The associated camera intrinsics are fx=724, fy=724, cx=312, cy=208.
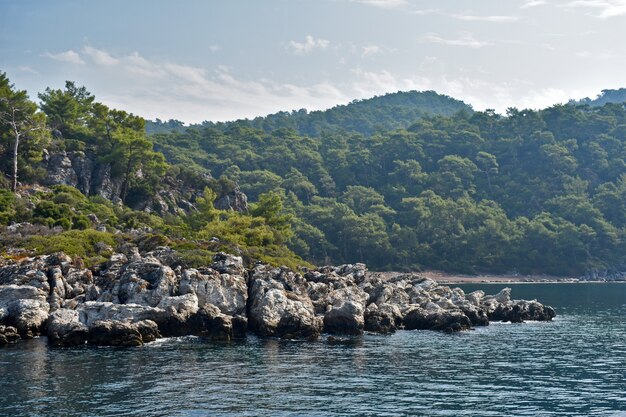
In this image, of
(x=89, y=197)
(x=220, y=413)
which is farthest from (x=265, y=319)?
(x=89, y=197)

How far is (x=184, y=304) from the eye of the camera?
2383 inches

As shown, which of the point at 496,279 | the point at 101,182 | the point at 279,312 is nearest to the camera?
the point at 279,312

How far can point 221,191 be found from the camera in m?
138

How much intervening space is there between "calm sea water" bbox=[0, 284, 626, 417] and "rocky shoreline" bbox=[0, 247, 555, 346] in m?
2.24

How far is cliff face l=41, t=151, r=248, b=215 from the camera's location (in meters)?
112

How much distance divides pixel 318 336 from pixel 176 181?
252 ft

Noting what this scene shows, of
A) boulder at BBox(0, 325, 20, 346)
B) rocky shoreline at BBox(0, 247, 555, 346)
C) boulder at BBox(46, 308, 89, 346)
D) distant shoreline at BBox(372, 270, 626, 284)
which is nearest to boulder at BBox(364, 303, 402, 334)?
rocky shoreline at BBox(0, 247, 555, 346)

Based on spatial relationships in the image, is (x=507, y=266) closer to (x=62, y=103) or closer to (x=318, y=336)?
(x=62, y=103)

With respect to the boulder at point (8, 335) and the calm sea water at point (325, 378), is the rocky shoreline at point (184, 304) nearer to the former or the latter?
A: the boulder at point (8, 335)

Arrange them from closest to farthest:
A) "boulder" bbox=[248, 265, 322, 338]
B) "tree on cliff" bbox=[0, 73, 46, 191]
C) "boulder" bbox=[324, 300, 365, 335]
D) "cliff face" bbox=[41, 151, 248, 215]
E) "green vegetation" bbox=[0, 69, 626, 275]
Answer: "boulder" bbox=[248, 265, 322, 338], "boulder" bbox=[324, 300, 365, 335], "green vegetation" bbox=[0, 69, 626, 275], "tree on cliff" bbox=[0, 73, 46, 191], "cliff face" bbox=[41, 151, 248, 215]

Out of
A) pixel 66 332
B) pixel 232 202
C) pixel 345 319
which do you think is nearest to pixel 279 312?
pixel 345 319

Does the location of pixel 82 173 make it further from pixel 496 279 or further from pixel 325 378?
pixel 496 279

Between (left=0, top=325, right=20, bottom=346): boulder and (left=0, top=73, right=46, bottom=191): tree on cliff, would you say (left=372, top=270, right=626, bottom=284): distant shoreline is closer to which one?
(left=0, top=73, right=46, bottom=191): tree on cliff

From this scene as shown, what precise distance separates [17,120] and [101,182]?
16600mm
